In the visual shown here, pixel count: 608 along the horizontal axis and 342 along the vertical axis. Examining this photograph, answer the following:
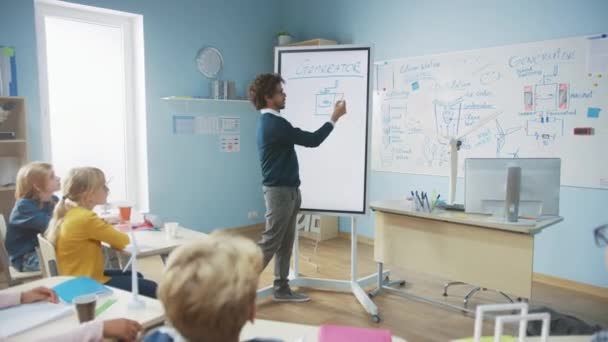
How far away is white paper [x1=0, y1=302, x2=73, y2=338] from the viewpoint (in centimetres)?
140

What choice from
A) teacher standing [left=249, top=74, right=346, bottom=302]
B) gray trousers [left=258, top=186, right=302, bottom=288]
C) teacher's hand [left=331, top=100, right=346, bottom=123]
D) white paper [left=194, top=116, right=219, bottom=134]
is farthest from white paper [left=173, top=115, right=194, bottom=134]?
teacher's hand [left=331, top=100, right=346, bottom=123]

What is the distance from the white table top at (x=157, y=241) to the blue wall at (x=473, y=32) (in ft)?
9.24

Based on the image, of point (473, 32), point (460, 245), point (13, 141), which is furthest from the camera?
point (473, 32)

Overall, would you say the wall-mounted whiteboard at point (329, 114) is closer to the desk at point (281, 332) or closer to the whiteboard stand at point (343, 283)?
the whiteboard stand at point (343, 283)

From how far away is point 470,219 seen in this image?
2.98 m

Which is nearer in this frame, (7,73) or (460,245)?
(460,245)

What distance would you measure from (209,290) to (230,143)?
4712mm

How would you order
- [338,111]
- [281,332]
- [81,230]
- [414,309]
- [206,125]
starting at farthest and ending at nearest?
[206,125], [414,309], [338,111], [81,230], [281,332]

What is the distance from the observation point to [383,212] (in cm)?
355

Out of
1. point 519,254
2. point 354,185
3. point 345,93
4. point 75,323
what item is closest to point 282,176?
point 354,185

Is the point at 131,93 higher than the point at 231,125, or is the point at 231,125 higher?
the point at 131,93

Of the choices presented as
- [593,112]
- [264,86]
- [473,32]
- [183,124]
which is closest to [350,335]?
[264,86]

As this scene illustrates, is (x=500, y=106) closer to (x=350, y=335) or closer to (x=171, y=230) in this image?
(x=171, y=230)

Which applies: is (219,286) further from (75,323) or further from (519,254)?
(519,254)
